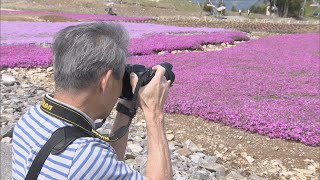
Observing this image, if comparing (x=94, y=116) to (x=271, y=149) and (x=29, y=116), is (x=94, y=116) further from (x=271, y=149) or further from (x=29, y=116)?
(x=271, y=149)

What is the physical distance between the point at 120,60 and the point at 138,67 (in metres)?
0.22

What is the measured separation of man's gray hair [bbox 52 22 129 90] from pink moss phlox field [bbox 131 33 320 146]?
576cm

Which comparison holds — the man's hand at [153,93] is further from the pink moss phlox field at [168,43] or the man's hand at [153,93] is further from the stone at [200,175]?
the pink moss phlox field at [168,43]

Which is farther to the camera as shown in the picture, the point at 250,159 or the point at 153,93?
the point at 250,159

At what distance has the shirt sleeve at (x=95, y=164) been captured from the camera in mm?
2021

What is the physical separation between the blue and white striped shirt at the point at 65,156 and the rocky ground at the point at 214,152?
329cm

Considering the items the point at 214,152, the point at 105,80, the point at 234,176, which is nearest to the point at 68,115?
the point at 105,80

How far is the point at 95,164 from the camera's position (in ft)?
6.70

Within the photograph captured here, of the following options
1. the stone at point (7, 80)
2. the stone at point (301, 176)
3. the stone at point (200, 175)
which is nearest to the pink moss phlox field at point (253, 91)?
the stone at point (301, 176)

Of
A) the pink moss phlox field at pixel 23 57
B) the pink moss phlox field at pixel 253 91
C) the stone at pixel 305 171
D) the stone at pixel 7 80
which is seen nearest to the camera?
the stone at pixel 305 171

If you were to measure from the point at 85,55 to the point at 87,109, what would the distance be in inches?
12.1

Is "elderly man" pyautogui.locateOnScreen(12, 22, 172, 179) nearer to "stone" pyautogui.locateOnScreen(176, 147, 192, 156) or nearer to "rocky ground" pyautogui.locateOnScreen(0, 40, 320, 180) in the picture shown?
"rocky ground" pyautogui.locateOnScreen(0, 40, 320, 180)

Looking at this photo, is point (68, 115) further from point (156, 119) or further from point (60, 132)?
point (156, 119)

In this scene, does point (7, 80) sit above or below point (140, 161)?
below
